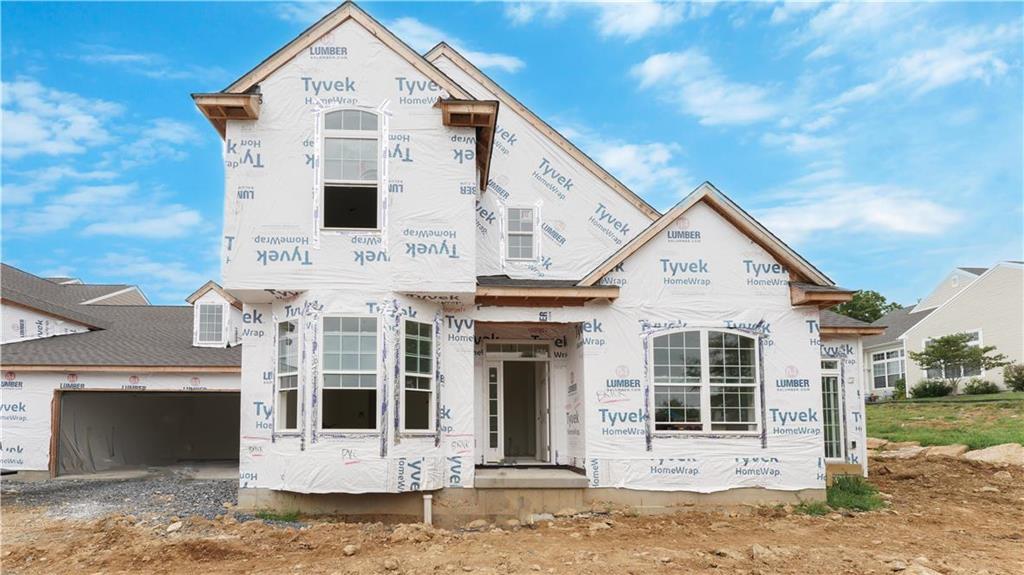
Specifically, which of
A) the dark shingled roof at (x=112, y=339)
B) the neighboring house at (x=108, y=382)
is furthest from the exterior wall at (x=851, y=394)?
the dark shingled roof at (x=112, y=339)

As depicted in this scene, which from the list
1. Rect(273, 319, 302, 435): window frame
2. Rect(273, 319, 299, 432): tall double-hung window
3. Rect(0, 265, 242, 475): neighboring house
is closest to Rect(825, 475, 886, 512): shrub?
Rect(273, 319, 302, 435): window frame

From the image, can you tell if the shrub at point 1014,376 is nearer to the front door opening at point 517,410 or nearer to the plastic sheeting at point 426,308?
the plastic sheeting at point 426,308

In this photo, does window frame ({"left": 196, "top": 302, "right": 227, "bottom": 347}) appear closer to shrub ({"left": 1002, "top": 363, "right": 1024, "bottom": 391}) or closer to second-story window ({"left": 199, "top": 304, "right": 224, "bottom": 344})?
second-story window ({"left": 199, "top": 304, "right": 224, "bottom": 344})

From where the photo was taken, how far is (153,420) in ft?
80.8

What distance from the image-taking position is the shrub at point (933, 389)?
33938 mm

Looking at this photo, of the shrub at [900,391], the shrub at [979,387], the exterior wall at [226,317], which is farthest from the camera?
the shrub at [900,391]

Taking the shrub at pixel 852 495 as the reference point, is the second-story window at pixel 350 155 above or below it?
above

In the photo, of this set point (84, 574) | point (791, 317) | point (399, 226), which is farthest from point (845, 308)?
point (84, 574)

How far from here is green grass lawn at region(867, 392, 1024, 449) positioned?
21250 mm

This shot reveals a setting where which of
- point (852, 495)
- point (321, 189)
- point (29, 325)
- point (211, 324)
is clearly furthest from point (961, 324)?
point (29, 325)

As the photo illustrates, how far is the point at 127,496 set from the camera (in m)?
14.8

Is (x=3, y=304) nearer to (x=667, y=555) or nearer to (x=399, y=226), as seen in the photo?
(x=399, y=226)

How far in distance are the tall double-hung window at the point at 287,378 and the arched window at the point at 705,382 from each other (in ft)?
19.2

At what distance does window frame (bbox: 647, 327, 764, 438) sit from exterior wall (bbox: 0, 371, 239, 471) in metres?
12.1
